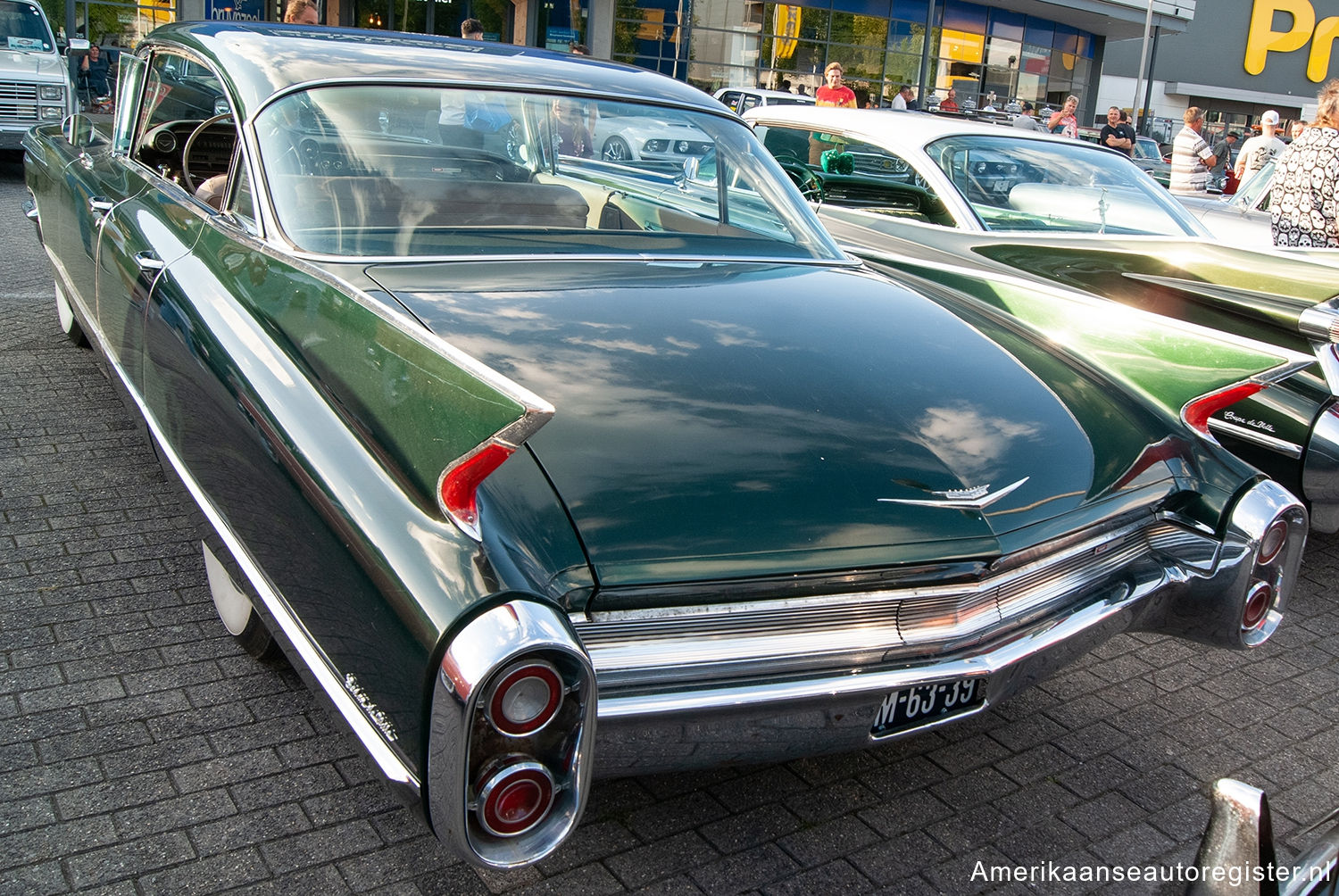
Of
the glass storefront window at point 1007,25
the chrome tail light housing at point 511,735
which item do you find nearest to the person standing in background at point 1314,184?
the chrome tail light housing at point 511,735

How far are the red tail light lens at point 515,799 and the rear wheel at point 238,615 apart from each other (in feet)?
4.29

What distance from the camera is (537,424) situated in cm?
178

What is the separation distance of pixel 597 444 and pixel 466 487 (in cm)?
39

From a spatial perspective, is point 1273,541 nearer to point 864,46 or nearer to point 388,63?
point 388,63

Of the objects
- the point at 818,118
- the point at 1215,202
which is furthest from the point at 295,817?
the point at 1215,202

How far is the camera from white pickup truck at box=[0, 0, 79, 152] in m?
12.4

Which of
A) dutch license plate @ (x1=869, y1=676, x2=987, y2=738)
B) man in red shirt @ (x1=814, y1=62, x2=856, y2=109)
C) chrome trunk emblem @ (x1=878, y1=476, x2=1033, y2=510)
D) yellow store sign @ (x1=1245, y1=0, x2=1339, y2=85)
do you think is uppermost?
yellow store sign @ (x1=1245, y1=0, x2=1339, y2=85)

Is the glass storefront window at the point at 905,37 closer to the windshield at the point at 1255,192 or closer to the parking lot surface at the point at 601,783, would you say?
the windshield at the point at 1255,192

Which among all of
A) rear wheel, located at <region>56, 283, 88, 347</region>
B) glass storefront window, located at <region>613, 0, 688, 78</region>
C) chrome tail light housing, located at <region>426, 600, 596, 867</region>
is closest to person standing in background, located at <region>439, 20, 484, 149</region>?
chrome tail light housing, located at <region>426, 600, 596, 867</region>

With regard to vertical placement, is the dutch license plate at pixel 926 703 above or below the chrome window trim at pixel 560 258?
below

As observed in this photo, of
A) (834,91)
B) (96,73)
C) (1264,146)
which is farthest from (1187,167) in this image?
(96,73)

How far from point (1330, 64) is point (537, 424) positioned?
52.9 m

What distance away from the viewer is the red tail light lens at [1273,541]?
2.86 meters

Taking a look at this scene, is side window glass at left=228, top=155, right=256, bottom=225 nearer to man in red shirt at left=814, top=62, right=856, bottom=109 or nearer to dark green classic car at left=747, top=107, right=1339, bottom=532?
dark green classic car at left=747, top=107, right=1339, bottom=532
